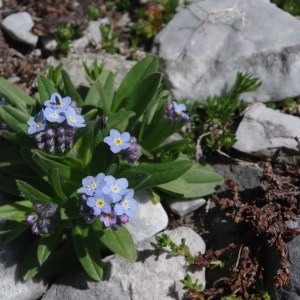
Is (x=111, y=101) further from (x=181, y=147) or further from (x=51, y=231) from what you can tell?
(x=51, y=231)

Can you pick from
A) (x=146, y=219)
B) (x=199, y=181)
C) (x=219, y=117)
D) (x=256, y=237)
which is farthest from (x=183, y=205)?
(x=219, y=117)

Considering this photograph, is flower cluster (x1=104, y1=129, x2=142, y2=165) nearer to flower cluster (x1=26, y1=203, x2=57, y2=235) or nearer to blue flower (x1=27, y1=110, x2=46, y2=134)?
blue flower (x1=27, y1=110, x2=46, y2=134)

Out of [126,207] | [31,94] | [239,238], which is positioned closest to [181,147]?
[239,238]

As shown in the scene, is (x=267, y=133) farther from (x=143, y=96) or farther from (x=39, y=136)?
(x=39, y=136)

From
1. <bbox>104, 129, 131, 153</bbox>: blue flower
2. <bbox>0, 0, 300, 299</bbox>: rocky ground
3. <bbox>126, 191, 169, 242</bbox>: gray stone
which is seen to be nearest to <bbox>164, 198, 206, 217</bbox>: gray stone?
<bbox>0, 0, 300, 299</bbox>: rocky ground

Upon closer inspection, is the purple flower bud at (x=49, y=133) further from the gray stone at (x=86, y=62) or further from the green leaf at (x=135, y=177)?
the gray stone at (x=86, y=62)

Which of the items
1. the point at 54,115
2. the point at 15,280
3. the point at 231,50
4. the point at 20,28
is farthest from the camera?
the point at 20,28
